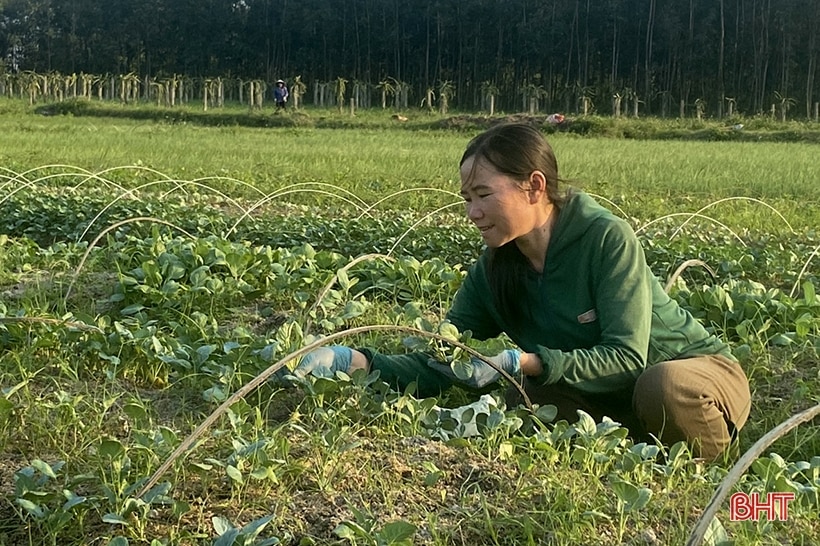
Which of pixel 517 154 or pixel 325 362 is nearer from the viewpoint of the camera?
pixel 517 154

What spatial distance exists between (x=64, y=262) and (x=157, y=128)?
1513 cm

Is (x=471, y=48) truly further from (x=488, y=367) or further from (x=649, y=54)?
(x=488, y=367)

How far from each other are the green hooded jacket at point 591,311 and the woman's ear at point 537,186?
4.0 inches

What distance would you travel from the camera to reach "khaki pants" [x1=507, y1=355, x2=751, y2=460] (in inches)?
81.9

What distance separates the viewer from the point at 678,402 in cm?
207

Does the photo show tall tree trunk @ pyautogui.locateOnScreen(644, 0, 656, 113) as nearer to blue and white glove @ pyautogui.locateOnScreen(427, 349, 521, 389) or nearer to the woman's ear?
the woman's ear

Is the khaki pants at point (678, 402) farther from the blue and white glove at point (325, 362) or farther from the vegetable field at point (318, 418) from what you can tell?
the blue and white glove at point (325, 362)

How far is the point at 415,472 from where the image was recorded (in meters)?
1.71

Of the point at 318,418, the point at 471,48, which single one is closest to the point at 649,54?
the point at 471,48

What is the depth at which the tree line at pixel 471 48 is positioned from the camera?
91.7 feet

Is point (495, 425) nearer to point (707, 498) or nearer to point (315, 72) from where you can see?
point (707, 498)

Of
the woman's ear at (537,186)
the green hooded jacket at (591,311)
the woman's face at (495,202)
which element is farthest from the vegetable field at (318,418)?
the woman's ear at (537,186)

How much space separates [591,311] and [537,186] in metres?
0.35

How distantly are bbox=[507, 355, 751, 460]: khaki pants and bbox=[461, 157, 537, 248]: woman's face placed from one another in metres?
0.43
